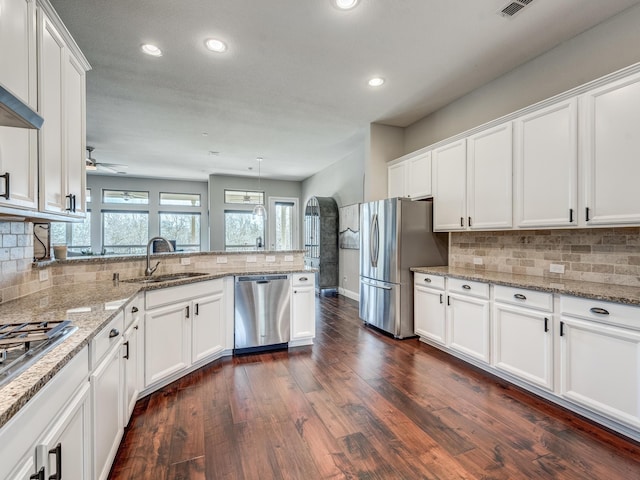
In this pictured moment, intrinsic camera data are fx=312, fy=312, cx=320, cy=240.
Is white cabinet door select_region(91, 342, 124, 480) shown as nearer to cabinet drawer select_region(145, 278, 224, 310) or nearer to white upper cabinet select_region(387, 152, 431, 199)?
cabinet drawer select_region(145, 278, 224, 310)

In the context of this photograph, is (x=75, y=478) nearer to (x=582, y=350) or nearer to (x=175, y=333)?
(x=175, y=333)

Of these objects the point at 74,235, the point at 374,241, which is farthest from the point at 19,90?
the point at 74,235

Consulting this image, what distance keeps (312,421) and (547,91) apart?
3.50 meters

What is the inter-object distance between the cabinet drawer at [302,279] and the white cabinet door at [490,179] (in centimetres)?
184

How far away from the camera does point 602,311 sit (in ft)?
6.64

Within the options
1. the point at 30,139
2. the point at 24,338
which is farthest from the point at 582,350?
the point at 30,139

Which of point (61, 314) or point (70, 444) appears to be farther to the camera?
point (61, 314)

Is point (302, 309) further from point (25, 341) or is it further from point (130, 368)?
point (25, 341)

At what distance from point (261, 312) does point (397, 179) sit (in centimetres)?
261

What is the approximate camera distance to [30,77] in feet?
4.90

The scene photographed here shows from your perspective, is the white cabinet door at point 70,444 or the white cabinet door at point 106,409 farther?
the white cabinet door at point 106,409

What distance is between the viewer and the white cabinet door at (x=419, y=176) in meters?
3.88

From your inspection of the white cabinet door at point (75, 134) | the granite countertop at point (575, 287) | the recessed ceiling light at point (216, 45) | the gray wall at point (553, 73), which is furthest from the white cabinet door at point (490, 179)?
the white cabinet door at point (75, 134)

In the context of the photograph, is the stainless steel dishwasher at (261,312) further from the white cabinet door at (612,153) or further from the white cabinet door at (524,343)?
the white cabinet door at (612,153)
